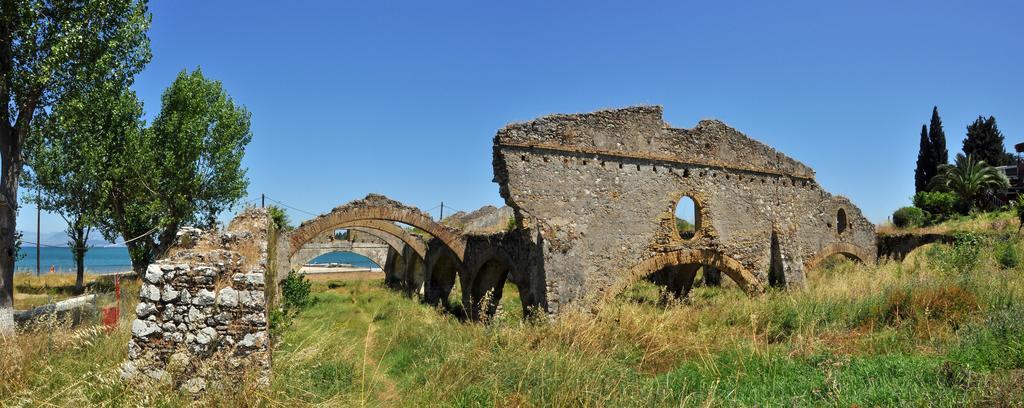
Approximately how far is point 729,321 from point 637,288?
8.62 m

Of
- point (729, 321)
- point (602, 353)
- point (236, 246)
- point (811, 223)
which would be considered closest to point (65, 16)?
point (236, 246)

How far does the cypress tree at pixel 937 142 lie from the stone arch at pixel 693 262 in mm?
29773

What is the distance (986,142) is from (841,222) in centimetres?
2785

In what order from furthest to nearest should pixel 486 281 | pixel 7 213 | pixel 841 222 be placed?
pixel 486 281 → pixel 841 222 → pixel 7 213

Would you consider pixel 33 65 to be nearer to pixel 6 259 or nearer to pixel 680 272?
pixel 6 259

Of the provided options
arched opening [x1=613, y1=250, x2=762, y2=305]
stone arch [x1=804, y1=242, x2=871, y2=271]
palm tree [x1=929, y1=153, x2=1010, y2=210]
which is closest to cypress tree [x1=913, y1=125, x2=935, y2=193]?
palm tree [x1=929, y1=153, x2=1010, y2=210]

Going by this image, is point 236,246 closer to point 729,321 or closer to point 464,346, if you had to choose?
point 464,346

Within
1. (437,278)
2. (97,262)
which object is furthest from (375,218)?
(97,262)

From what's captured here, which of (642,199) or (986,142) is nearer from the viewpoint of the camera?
(642,199)

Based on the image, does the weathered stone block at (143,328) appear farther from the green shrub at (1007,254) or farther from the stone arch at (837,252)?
the green shrub at (1007,254)

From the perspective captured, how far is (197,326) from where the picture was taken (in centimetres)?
448

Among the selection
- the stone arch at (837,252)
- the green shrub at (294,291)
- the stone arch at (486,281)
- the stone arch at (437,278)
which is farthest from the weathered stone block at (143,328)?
the stone arch at (437,278)

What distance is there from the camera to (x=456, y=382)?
5965mm

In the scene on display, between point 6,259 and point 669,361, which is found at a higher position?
point 6,259
